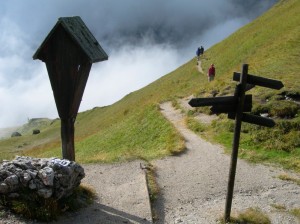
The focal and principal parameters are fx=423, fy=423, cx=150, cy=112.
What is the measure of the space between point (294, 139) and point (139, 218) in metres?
11.8

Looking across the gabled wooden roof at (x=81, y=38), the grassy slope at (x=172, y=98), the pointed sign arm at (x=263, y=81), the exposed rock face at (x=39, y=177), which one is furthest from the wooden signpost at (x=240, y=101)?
the grassy slope at (x=172, y=98)

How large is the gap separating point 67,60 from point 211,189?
7.94m

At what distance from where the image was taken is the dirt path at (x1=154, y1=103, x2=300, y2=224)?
50.6 feet

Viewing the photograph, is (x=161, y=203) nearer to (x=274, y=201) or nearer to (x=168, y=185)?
(x=168, y=185)

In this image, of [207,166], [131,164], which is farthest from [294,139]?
[131,164]

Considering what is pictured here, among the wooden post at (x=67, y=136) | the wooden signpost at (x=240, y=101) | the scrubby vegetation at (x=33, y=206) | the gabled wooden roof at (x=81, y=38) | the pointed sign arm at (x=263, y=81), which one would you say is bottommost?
the scrubby vegetation at (x=33, y=206)

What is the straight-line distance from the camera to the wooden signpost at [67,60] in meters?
15.2

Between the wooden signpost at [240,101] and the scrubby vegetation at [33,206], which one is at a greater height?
the wooden signpost at [240,101]

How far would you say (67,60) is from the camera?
50.4 ft

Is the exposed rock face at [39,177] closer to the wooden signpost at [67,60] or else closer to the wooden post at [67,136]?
the wooden post at [67,136]

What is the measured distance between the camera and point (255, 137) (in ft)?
79.2

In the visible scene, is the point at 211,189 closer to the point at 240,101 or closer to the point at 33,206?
the point at 240,101

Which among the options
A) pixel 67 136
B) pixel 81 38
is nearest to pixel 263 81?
pixel 81 38

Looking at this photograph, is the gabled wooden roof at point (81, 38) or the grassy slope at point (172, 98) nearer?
the gabled wooden roof at point (81, 38)
